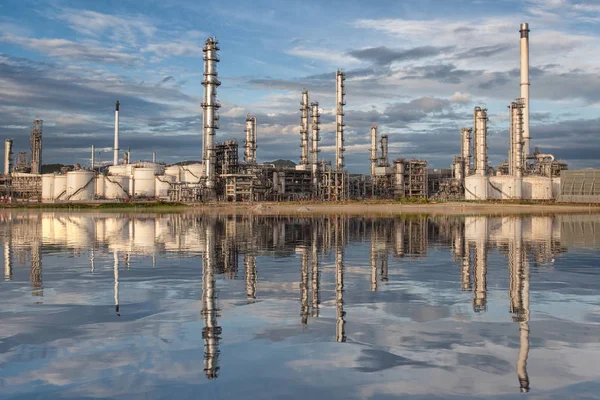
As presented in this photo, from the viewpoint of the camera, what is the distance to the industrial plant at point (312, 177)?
10988 cm

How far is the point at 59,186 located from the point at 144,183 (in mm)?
17682

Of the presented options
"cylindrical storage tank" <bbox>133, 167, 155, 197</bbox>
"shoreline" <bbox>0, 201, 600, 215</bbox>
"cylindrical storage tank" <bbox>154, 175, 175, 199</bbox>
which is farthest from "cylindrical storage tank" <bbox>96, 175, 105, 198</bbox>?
"shoreline" <bbox>0, 201, 600, 215</bbox>

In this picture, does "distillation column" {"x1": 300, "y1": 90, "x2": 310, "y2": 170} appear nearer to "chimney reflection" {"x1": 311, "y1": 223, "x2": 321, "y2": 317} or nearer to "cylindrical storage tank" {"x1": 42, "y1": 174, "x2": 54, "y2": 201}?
"cylindrical storage tank" {"x1": 42, "y1": 174, "x2": 54, "y2": 201}

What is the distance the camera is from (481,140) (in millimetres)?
113688

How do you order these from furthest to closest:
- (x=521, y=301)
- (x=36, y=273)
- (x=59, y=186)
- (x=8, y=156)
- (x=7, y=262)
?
1. (x=8, y=156)
2. (x=59, y=186)
3. (x=7, y=262)
4. (x=36, y=273)
5. (x=521, y=301)

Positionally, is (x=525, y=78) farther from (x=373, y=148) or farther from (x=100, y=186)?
(x=100, y=186)

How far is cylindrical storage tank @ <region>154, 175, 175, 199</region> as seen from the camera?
121 metres

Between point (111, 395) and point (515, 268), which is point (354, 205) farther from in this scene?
point (111, 395)


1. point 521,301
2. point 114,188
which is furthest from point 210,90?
point 521,301

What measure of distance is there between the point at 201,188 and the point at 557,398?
104 meters

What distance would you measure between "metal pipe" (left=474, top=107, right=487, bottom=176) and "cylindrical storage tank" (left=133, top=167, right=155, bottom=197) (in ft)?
215

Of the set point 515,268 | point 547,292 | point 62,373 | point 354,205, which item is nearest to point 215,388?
point 62,373

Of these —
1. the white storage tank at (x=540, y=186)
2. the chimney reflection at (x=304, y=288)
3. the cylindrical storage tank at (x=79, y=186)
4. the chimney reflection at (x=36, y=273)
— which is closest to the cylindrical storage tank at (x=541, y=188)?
the white storage tank at (x=540, y=186)

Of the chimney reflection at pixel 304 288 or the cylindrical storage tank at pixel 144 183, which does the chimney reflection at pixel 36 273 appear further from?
the cylindrical storage tank at pixel 144 183
